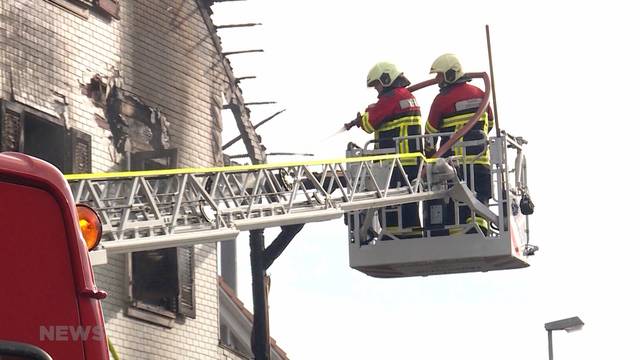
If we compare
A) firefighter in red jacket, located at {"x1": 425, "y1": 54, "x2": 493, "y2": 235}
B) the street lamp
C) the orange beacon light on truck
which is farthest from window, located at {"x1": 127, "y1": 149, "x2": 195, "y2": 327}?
the orange beacon light on truck

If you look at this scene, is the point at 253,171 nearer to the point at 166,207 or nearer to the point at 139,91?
the point at 166,207

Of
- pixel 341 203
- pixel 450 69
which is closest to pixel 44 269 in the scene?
pixel 341 203

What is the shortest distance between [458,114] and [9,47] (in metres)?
5.17

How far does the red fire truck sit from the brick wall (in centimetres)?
842

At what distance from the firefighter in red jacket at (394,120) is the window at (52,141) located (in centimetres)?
316

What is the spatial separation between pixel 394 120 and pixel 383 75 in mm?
556

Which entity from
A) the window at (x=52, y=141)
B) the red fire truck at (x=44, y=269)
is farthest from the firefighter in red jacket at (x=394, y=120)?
the red fire truck at (x=44, y=269)

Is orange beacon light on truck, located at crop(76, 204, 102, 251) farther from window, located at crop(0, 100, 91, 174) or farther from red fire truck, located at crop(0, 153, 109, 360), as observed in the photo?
window, located at crop(0, 100, 91, 174)

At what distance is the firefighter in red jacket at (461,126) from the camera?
15508 mm

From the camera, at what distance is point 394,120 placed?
15422 millimetres

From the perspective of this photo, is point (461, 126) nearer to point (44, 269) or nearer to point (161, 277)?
point (161, 277)

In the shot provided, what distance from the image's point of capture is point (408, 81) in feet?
52.0

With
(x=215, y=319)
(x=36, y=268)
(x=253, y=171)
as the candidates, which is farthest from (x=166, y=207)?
(x=36, y=268)

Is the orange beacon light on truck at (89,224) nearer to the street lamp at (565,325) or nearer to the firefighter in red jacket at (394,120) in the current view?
the firefighter in red jacket at (394,120)
